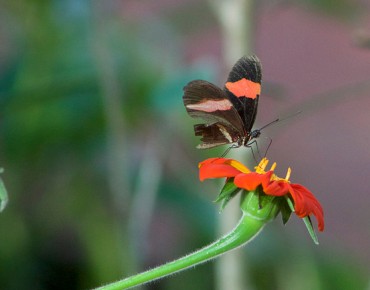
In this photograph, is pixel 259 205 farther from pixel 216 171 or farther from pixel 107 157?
pixel 107 157

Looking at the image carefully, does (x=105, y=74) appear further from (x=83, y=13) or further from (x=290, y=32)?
(x=290, y=32)

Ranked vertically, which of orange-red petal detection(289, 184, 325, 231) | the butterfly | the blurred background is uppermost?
the butterfly

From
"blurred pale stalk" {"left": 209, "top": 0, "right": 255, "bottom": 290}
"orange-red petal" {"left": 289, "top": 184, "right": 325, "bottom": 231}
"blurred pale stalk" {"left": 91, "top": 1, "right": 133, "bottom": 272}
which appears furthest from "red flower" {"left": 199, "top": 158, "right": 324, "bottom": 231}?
"blurred pale stalk" {"left": 91, "top": 1, "right": 133, "bottom": 272}

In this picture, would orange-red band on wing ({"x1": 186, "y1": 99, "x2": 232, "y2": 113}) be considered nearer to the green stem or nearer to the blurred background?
the green stem

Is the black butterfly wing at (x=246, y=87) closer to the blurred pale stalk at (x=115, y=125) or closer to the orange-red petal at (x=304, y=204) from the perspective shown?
the orange-red petal at (x=304, y=204)

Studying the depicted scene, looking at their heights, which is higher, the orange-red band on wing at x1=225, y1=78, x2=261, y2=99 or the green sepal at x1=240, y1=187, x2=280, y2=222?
the orange-red band on wing at x1=225, y1=78, x2=261, y2=99

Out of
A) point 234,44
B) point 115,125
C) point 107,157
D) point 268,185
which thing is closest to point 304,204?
point 268,185

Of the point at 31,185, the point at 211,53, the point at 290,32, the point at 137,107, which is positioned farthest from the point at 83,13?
the point at 290,32
